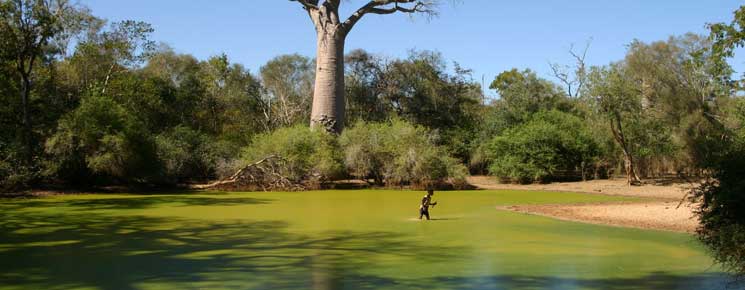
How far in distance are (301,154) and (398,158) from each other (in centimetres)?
411

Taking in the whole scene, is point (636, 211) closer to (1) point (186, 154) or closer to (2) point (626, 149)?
(2) point (626, 149)

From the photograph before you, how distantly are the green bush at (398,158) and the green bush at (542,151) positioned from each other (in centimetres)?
408

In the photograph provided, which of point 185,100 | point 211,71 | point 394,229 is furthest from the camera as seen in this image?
point 211,71

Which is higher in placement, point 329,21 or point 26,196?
point 329,21

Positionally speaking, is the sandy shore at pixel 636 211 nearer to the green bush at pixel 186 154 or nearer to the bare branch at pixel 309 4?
the bare branch at pixel 309 4

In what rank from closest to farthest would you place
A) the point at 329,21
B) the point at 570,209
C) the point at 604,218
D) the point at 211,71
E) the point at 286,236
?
the point at 286,236, the point at 604,218, the point at 570,209, the point at 329,21, the point at 211,71

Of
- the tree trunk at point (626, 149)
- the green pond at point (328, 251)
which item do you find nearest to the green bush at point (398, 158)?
the tree trunk at point (626, 149)

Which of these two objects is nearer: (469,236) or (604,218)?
(469,236)

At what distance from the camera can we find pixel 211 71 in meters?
44.3

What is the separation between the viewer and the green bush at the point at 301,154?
26.8m

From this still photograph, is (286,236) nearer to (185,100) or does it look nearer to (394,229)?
(394,229)

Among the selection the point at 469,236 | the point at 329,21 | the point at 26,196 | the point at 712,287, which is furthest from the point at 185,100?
the point at 712,287

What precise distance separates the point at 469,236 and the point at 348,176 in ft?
55.9

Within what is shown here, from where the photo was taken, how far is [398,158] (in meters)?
27.2
